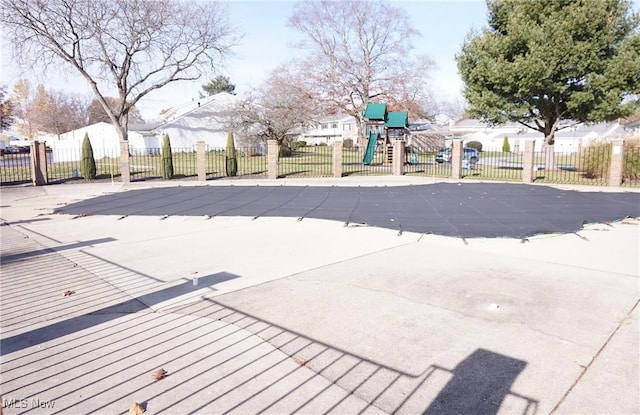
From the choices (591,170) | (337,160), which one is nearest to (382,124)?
(337,160)

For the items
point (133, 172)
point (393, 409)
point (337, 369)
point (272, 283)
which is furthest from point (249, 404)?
point (133, 172)

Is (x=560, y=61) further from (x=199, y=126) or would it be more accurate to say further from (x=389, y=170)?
(x=199, y=126)

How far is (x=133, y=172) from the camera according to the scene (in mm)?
22891

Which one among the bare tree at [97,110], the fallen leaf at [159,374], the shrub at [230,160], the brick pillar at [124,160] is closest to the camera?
the fallen leaf at [159,374]

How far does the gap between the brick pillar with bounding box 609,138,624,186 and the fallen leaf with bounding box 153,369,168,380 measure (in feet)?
59.8

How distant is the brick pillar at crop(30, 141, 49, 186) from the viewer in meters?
19.0

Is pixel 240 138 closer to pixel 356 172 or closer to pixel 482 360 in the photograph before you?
pixel 356 172

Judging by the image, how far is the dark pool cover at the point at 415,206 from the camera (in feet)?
28.8

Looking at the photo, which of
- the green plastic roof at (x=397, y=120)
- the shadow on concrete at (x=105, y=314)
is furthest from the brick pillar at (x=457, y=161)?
the shadow on concrete at (x=105, y=314)

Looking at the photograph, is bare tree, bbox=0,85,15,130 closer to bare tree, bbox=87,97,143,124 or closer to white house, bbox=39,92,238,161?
bare tree, bbox=87,97,143,124

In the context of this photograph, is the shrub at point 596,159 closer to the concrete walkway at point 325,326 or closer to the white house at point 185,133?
the concrete walkway at point 325,326

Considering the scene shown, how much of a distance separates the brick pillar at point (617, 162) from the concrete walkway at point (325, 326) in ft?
35.5

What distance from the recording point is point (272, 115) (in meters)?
30.3

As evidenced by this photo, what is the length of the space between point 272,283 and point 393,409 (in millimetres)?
2832
